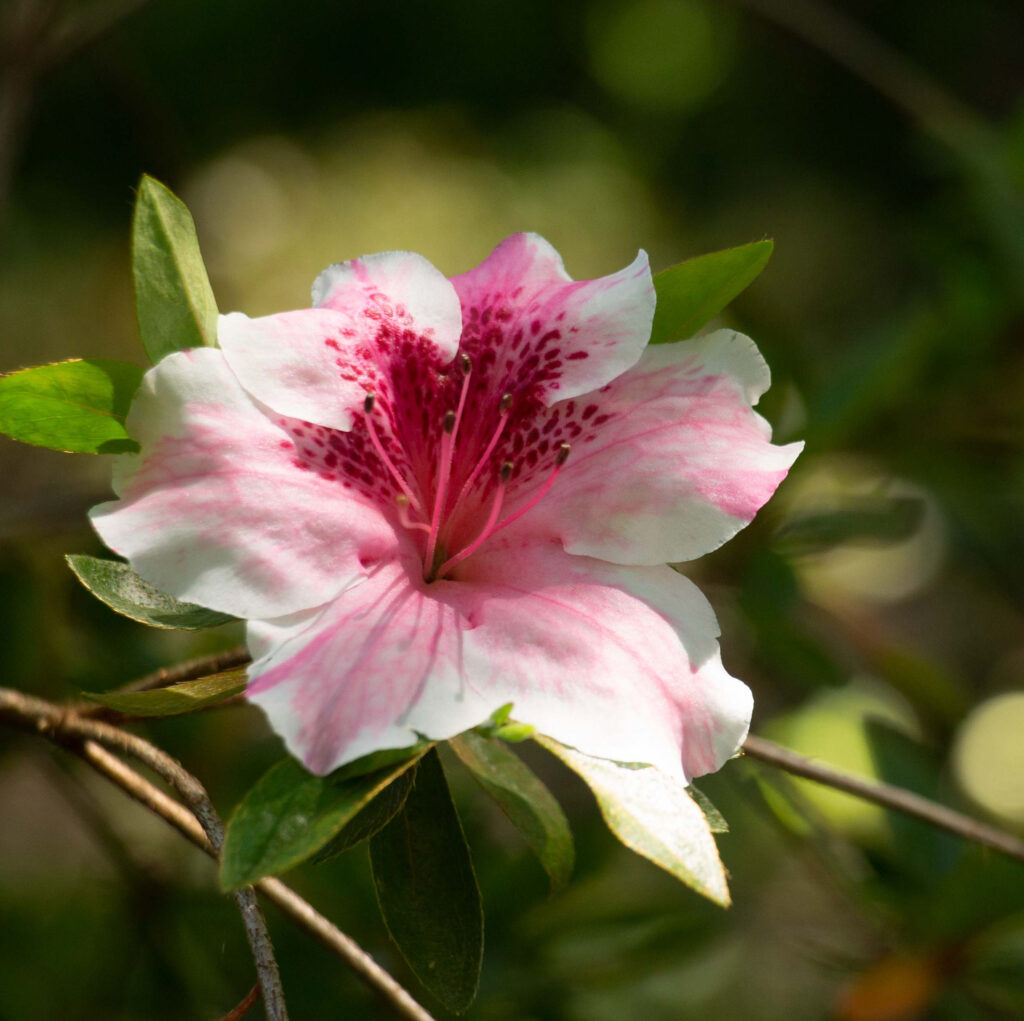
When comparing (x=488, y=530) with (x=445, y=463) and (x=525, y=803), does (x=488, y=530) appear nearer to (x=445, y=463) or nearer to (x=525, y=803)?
(x=445, y=463)

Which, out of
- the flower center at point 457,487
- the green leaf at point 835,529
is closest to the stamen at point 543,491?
the flower center at point 457,487

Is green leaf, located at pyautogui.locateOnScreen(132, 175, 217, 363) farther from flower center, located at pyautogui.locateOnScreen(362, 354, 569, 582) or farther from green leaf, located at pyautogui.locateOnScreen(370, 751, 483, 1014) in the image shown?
green leaf, located at pyautogui.locateOnScreen(370, 751, 483, 1014)

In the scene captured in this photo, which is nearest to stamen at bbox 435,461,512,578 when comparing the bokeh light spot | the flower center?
the flower center

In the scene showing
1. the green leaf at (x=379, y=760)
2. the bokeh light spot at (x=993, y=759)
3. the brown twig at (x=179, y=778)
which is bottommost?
the bokeh light spot at (x=993, y=759)

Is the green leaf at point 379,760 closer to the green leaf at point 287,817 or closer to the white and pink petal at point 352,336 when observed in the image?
the green leaf at point 287,817

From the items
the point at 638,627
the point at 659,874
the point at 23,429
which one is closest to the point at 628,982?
the point at 659,874

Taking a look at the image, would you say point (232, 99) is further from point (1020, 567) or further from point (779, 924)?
point (779, 924)
